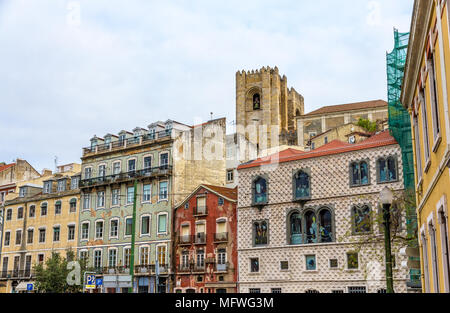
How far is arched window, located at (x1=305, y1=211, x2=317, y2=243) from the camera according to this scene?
137ft

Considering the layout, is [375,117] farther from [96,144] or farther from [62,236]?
[62,236]

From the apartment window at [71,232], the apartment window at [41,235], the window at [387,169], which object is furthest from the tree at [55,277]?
the window at [387,169]

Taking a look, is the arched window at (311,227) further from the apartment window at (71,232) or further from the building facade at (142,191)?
the apartment window at (71,232)

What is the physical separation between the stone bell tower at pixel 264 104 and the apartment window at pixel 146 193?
166ft

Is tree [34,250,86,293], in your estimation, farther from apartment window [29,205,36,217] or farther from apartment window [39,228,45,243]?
apartment window [29,205,36,217]

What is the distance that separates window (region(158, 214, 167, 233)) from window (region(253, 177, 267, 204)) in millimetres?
9779

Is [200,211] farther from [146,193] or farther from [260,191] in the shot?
[146,193]

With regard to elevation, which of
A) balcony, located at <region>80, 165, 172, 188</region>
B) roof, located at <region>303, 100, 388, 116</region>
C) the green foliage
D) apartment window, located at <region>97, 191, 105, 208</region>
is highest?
roof, located at <region>303, 100, 388, 116</region>

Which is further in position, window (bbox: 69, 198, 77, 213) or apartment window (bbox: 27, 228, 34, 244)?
apartment window (bbox: 27, 228, 34, 244)

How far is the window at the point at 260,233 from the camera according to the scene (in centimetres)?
4456

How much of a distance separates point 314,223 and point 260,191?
5.51m

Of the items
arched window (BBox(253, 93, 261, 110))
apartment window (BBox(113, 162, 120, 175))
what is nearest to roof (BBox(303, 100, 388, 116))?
arched window (BBox(253, 93, 261, 110))

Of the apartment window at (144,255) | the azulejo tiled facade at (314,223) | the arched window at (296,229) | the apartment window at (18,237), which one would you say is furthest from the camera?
the apartment window at (18,237)

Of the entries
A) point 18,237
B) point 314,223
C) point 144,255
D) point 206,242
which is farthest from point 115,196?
point 314,223
